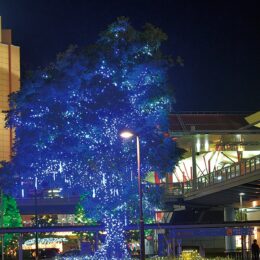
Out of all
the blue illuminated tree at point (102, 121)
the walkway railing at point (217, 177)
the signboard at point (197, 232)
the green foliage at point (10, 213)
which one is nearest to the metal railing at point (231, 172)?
the walkway railing at point (217, 177)

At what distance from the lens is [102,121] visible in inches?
1415

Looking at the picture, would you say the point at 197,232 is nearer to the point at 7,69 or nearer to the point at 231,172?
the point at 231,172

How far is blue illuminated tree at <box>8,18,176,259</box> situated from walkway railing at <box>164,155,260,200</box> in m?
16.0

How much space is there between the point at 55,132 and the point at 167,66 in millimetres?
7233

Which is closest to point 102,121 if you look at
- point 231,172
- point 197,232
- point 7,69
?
point 197,232

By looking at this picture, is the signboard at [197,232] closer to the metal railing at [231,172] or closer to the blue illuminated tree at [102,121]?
the blue illuminated tree at [102,121]

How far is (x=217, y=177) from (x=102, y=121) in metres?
28.5

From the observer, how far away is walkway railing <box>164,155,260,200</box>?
5241cm

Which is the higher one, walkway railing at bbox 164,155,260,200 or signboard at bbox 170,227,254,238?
walkway railing at bbox 164,155,260,200

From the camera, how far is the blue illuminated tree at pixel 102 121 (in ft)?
117

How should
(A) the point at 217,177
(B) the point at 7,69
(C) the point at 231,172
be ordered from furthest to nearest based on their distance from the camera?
(B) the point at 7,69
(A) the point at 217,177
(C) the point at 231,172

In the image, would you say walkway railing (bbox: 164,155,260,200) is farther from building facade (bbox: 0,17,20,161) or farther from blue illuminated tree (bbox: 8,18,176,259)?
building facade (bbox: 0,17,20,161)

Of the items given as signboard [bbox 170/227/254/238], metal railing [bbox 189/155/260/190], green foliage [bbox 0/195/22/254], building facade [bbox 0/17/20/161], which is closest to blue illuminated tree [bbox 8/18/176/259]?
signboard [bbox 170/227/254/238]

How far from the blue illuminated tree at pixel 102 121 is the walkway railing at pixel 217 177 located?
16.0 meters
